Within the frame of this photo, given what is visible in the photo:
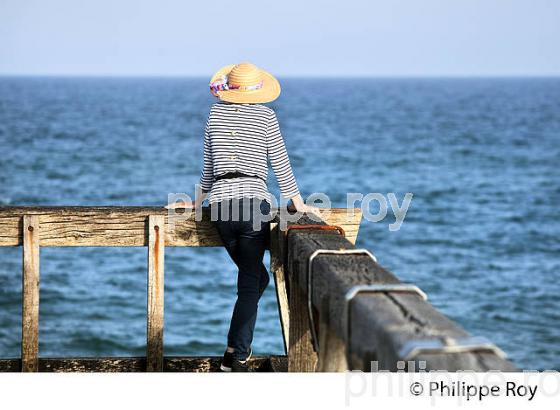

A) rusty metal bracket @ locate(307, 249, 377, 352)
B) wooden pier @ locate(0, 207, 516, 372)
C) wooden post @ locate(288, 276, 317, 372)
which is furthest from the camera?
wooden post @ locate(288, 276, 317, 372)

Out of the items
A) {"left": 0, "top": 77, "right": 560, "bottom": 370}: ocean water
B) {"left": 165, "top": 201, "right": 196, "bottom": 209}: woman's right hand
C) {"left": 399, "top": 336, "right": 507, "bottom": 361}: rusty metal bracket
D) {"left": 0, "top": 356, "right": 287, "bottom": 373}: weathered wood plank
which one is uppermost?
{"left": 399, "top": 336, "right": 507, "bottom": 361}: rusty metal bracket

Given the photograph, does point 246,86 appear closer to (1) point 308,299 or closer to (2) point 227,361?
(2) point 227,361

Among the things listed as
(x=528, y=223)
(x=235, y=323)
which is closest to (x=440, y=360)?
(x=235, y=323)

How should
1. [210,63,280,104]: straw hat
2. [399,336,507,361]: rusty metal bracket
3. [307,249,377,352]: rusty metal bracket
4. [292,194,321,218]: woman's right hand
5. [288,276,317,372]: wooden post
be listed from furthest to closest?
[210,63,280,104]: straw hat, [292,194,321,218]: woman's right hand, [288,276,317,372]: wooden post, [307,249,377,352]: rusty metal bracket, [399,336,507,361]: rusty metal bracket

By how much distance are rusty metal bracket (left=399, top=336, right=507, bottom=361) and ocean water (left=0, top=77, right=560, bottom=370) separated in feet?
41.7

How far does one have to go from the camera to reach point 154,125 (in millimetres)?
59781

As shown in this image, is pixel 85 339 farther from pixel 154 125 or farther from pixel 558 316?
pixel 154 125

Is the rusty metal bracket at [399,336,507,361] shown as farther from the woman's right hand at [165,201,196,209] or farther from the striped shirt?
the woman's right hand at [165,201,196,209]

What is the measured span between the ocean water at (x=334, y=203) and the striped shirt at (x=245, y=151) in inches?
411

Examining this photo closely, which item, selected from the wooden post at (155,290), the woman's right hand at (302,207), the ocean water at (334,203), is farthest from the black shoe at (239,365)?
the ocean water at (334,203)

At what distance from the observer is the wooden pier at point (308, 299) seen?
2402 millimetres

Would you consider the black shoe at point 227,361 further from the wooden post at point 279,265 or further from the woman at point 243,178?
the wooden post at point 279,265

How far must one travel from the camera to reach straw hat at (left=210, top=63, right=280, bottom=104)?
4902 mm

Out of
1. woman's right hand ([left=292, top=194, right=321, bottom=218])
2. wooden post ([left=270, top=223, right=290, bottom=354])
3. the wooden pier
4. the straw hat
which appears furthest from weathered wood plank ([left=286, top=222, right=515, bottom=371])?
the straw hat
